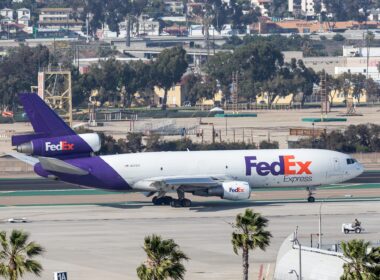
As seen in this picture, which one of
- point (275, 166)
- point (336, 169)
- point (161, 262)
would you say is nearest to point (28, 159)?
point (275, 166)

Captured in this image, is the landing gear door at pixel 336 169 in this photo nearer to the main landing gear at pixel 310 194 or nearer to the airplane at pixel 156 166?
the airplane at pixel 156 166

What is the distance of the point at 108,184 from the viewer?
301 feet

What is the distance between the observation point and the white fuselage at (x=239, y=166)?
9206 cm

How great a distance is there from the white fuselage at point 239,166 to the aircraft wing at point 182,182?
40 cm

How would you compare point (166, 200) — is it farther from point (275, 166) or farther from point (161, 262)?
point (161, 262)

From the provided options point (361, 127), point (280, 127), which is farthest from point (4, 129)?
point (361, 127)

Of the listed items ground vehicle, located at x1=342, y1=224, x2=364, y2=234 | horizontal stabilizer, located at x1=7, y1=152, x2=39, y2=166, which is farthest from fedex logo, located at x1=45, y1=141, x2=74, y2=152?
ground vehicle, located at x1=342, y1=224, x2=364, y2=234

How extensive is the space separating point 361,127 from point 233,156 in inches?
1955

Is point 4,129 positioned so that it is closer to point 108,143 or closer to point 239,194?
point 108,143

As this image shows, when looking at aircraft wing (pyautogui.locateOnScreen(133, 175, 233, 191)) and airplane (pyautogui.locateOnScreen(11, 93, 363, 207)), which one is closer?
aircraft wing (pyautogui.locateOnScreen(133, 175, 233, 191))

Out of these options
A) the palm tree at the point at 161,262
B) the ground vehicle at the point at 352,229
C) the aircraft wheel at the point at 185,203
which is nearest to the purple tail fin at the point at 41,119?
the aircraft wheel at the point at 185,203

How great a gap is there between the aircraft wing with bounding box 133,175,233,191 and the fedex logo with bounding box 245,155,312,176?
5.66ft

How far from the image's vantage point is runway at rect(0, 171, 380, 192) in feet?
353

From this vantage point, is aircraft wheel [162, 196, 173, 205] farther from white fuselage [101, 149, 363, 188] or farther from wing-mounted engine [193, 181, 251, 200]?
wing-mounted engine [193, 181, 251, 200]
